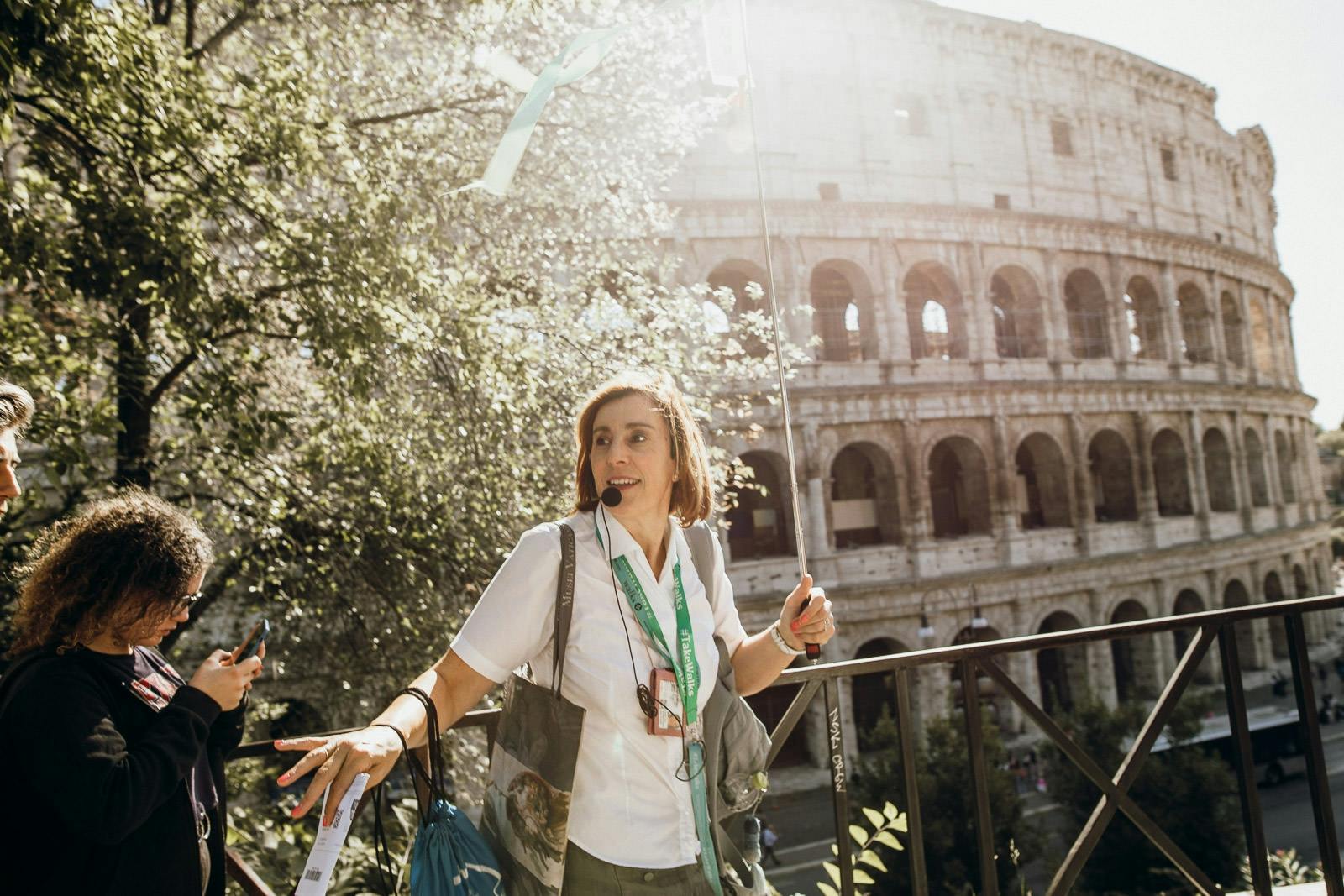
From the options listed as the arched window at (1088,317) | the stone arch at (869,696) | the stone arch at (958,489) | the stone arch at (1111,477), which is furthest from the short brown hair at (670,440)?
the arched window at (1088,317)

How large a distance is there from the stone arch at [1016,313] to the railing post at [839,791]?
2205 centimetres

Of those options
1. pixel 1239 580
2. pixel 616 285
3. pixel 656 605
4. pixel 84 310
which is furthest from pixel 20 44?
pixel 1239 580

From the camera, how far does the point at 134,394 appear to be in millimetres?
5996

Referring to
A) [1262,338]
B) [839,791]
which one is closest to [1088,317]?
[1262,338]

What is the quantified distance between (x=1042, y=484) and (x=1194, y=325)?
28.3 feet

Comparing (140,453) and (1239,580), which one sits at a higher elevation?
(140,453)

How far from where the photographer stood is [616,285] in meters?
8.73

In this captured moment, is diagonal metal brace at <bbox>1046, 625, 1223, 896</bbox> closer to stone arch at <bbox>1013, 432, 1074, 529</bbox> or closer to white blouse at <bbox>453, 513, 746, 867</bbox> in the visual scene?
white blouse at <bbox>453, 513, 746, 867</bbox>

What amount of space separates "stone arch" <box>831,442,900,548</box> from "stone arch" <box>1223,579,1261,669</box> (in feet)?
38.6

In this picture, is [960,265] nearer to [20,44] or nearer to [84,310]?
[84,310]

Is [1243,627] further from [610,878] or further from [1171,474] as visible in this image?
[610,878]

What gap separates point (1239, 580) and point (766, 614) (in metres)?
16.3

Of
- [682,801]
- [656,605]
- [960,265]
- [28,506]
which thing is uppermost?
[960,265]

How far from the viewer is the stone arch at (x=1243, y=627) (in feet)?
86.6
